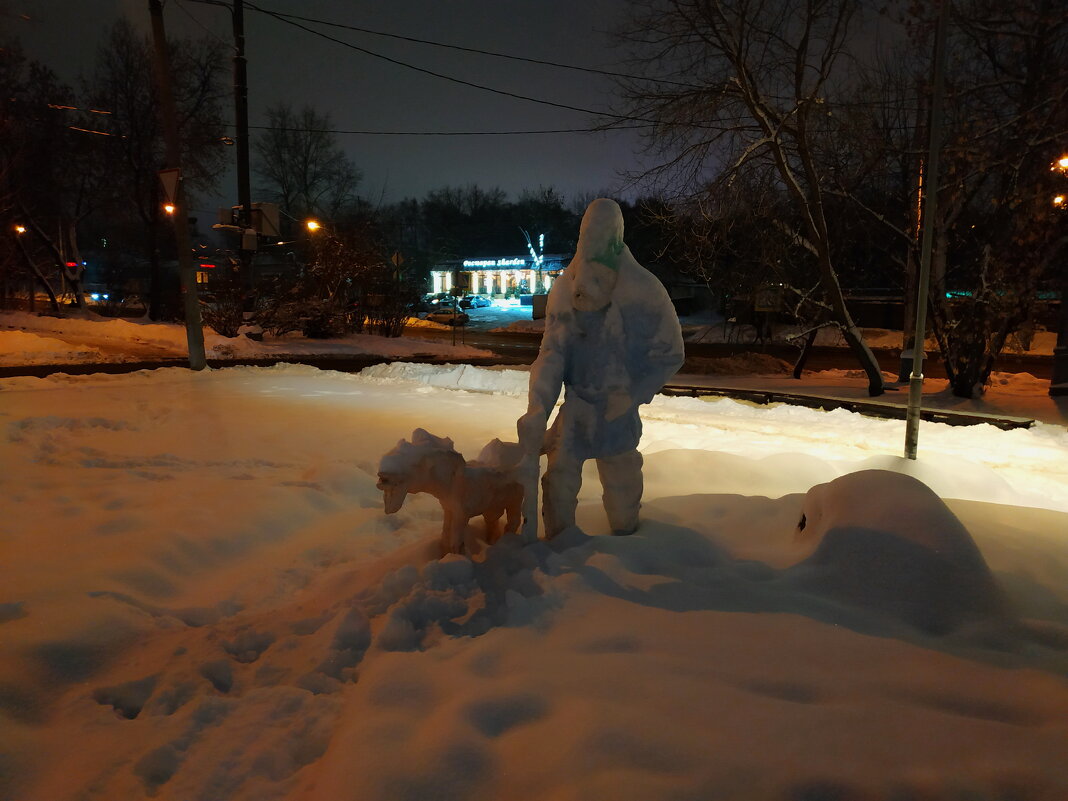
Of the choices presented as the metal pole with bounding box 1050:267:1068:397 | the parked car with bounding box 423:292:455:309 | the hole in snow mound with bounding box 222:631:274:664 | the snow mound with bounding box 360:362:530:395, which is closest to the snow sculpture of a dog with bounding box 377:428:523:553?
the hole in snow mound with bounding box 222:631:274:664

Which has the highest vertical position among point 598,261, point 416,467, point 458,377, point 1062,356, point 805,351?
point 598,261

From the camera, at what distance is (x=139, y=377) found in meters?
12.9

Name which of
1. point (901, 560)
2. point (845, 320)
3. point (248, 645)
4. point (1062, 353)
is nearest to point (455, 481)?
point (248, 645)

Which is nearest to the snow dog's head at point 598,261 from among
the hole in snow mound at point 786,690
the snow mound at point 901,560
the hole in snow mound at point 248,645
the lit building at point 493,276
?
the snow mound at point 901,560

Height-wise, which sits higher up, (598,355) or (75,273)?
(75,273)

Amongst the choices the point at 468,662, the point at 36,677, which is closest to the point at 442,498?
the point at 468,662

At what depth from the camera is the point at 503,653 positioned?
3.01 meters

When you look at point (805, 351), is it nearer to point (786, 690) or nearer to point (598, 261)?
point (598, 261)

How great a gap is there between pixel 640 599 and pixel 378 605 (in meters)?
1.39

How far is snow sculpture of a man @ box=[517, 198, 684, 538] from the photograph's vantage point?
4.13 meters

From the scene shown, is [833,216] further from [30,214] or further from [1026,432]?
[30,214]

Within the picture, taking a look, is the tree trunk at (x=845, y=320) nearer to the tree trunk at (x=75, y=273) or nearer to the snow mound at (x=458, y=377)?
the snow mound at (x=458, y=377)

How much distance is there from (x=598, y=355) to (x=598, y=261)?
1.87ft

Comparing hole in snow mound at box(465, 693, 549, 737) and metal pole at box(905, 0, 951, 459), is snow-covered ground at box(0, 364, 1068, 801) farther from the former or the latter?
metal pole at box(905, 0, 951, 459)
